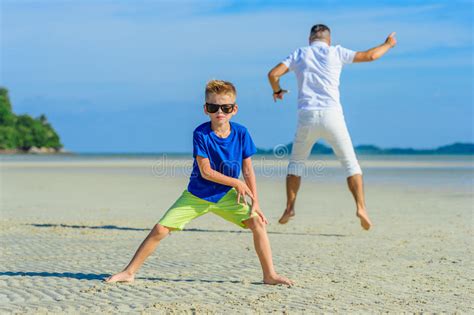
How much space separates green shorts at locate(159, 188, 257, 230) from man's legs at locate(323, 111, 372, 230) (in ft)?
11.0

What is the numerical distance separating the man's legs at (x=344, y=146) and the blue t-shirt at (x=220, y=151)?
3.31 meters

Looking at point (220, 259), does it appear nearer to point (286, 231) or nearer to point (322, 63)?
point (286, 231)

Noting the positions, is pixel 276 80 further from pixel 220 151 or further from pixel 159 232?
pixel 159 232

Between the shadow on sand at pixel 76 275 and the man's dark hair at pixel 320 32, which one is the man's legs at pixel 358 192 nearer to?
the man's dark hair at pixel 320 32

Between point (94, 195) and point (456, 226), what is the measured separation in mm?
8605

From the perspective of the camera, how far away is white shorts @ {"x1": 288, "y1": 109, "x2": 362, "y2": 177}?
28.5 ft

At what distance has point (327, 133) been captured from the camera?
8703mm

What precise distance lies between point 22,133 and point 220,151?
13800cm

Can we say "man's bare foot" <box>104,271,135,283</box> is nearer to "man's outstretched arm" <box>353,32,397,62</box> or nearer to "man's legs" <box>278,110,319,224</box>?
"man's legs" <box>278,110,319,224</box>

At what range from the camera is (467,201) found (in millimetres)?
13188

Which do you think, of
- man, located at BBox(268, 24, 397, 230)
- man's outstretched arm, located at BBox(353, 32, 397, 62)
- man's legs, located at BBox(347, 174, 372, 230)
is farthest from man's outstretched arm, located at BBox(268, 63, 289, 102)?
man's legs, located at BBox(347, 174, 372, 230)

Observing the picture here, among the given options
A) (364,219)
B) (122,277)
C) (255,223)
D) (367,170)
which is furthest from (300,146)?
(367,170)

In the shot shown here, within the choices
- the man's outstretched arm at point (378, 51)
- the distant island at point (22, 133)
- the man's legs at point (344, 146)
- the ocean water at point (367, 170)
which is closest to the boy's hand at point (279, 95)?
the man's legs at point (344, 146)

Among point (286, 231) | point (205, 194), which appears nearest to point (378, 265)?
point (205, 194)
